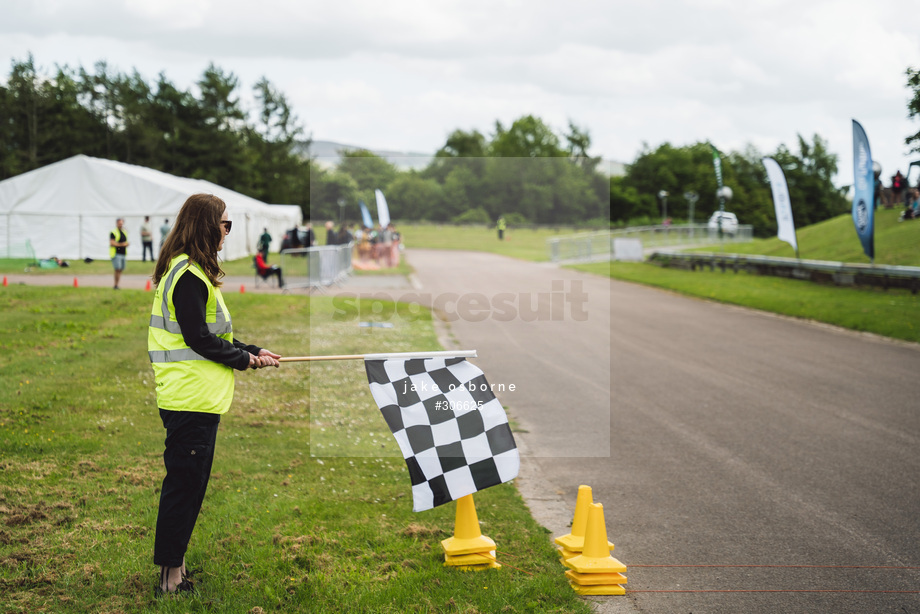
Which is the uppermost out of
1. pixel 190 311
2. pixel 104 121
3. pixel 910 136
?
pixel 104 121

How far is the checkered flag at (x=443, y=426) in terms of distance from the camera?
4262 mm

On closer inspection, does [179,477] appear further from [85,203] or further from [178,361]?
[85,203]

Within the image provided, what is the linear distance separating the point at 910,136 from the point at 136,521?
1766 cm

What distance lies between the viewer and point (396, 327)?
15172mm

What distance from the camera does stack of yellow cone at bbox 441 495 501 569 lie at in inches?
168

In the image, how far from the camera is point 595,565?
161 inches

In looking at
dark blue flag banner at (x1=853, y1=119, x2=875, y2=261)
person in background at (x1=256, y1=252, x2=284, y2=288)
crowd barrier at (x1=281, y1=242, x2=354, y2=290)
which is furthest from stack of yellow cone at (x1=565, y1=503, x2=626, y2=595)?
person in background at (x1=256, y1=252, x2=284, y2=288)

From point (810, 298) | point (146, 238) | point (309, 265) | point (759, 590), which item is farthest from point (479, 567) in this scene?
point (146, 238)

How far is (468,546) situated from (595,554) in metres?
0.76

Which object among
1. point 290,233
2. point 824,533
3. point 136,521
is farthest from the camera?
point 290,233

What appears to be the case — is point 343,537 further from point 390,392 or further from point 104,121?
point 104,121

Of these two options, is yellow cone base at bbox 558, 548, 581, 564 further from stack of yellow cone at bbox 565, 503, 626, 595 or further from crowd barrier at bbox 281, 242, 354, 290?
crowd barrier at bbox 281, 242, 354, 290

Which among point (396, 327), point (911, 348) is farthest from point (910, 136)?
point (396, 327)

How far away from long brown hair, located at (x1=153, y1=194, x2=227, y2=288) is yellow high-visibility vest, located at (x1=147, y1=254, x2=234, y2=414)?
1.6 inches
